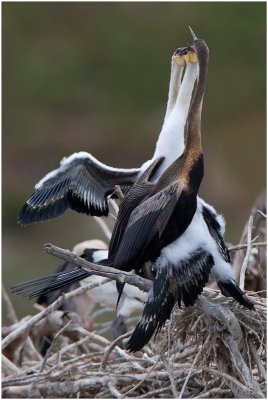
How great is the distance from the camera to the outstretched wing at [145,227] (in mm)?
4156

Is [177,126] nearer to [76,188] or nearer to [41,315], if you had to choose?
[76,188]

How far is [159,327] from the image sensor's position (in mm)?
4109

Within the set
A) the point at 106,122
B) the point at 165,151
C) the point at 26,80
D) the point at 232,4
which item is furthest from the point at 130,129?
the point at 165,151

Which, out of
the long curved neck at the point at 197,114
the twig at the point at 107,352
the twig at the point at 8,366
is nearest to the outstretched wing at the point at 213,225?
the long curved neck at the point at 197,114

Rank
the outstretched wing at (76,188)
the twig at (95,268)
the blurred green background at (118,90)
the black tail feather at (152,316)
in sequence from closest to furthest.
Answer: the twig at (95,268) < the black tail feather at (152,316) < the outstretched wing at (76,188) < the blurred green background at (118,90)

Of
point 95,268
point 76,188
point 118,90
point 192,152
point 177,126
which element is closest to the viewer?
point 95,268

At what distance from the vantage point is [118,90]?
52.8 feet

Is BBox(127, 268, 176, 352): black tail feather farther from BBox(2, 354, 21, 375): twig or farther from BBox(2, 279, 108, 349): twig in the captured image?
BBox(2, 354, 21, 375): twig

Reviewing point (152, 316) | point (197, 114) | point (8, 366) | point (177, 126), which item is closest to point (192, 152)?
point (197, 114)

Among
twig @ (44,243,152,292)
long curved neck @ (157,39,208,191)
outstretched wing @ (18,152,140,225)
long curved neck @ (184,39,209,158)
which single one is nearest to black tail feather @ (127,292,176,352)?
twig @ (44,243,152,292)

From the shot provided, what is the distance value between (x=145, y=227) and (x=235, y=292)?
366 mm

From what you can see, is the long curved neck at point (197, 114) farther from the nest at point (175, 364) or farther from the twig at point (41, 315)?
the twig at point (41, 315)

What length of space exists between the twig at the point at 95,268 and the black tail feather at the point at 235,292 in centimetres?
36

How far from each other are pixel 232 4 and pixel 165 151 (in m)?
13.1
